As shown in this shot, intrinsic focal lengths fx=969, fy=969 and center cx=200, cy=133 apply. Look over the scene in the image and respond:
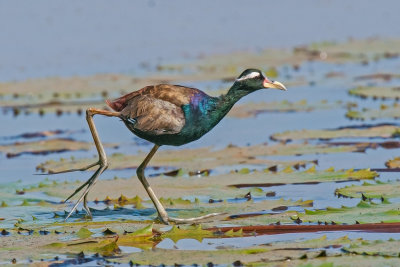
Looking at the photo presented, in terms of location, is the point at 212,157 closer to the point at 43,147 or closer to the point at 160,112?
the point at 43,147

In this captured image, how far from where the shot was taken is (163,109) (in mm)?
7227

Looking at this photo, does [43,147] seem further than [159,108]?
Yes

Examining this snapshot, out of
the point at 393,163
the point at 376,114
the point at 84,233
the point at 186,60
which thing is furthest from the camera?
the point at 186,60

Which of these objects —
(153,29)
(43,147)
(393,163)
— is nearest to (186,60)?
(153,29)

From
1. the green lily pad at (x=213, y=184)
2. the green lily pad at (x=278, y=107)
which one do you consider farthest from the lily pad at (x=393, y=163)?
the green lily pad at (x=278, y=107)

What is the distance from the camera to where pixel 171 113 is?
721cm

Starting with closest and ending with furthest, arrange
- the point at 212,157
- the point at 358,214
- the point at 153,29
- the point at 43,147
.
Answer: the point at 358,214
the point at 212,157
the point at 43,147
the point at 153,29

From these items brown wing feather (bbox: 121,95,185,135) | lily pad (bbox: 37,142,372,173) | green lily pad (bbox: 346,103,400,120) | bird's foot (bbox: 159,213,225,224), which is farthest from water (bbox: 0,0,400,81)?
bird's foot (bbox: 159,213,225,224)

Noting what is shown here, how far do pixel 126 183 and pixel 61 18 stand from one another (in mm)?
13636

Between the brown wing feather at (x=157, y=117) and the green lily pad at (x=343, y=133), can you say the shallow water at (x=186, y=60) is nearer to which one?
the green lily pad at (x=343, y=133)

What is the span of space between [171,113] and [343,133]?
3.39 meters

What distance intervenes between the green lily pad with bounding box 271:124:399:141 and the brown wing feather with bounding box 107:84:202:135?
3.02 meters

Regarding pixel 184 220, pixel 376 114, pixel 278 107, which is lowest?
pixel 184 220

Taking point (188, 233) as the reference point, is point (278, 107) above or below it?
above
